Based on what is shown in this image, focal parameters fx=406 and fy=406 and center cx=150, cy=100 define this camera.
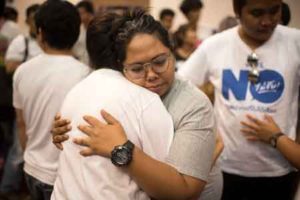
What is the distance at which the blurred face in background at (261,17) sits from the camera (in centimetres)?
155

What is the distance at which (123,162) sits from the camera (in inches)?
38.7

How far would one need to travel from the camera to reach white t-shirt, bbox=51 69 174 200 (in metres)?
1.02

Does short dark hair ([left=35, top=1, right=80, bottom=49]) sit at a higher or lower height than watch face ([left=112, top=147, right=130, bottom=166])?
higher

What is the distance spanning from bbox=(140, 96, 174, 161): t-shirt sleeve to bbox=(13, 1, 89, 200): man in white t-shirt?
776 mm

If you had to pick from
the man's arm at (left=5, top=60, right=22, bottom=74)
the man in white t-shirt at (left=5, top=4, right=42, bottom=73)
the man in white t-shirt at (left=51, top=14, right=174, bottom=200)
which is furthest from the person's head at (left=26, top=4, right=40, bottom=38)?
the man in white t-shirt at (left=51, top=14, right=174, bottom=200)

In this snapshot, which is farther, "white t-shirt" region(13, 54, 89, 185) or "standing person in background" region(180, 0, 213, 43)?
"standing person in background" region(180, 0, 213, 43)

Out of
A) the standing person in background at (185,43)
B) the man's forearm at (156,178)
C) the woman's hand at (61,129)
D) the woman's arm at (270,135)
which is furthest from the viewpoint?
the standing person in background at (185,43)

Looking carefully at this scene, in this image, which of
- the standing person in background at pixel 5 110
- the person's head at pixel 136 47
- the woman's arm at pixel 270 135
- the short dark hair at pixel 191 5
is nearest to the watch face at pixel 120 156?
the person's head at pixel 136 47

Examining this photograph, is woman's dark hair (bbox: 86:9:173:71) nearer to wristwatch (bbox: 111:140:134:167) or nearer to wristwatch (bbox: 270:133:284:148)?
wristwatch (bbox: 111:140:134:167)

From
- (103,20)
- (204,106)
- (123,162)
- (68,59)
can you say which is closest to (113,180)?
(123,162)

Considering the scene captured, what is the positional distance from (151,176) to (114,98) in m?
0.22

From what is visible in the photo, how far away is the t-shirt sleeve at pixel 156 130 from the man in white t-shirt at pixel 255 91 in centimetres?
67

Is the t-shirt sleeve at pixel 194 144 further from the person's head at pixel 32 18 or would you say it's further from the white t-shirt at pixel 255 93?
the person's head at pixel 32 18

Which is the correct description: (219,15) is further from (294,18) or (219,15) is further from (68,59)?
(68,59)
